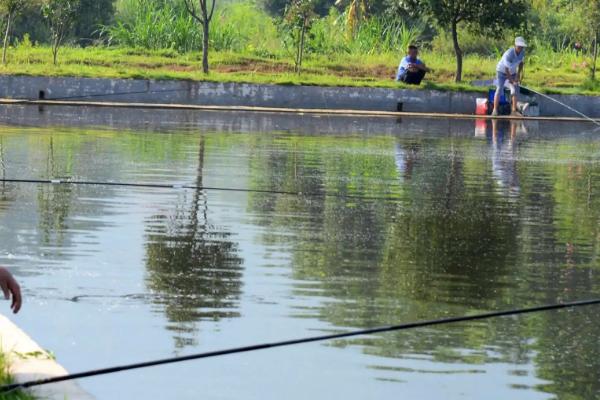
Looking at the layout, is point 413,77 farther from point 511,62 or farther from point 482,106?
point 511,62

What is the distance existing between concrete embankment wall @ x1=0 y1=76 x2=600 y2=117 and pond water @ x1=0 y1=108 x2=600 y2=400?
42.3 feet

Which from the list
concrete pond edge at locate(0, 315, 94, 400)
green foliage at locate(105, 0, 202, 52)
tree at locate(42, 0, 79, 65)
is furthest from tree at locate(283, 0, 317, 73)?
concrete pond edge at locate(0, 315, 94, 400)

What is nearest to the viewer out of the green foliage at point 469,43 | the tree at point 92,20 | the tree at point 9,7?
the tree at point 9,7

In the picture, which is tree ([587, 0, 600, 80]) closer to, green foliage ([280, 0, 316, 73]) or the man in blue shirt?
the man in blue shirt

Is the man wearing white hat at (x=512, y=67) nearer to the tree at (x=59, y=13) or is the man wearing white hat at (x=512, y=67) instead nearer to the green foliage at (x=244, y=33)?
the green foliage at (x=244, y=33)

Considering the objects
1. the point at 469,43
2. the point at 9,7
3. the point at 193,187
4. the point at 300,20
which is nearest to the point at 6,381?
the point at 193,187

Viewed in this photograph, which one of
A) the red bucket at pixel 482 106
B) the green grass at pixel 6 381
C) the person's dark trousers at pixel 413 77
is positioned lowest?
the green grass at pixel 6 381

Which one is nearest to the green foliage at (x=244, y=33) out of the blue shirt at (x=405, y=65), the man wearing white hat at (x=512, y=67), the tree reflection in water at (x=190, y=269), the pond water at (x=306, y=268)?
the blue shirt at (x=405, y=65)

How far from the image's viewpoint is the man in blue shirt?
1334 inches

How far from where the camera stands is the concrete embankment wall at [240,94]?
1300 inches

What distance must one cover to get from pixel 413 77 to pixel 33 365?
27.9m

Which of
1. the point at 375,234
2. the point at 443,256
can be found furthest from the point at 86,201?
the point at 443,256

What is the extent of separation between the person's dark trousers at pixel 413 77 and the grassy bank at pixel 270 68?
28 cm

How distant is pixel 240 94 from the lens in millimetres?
33406
